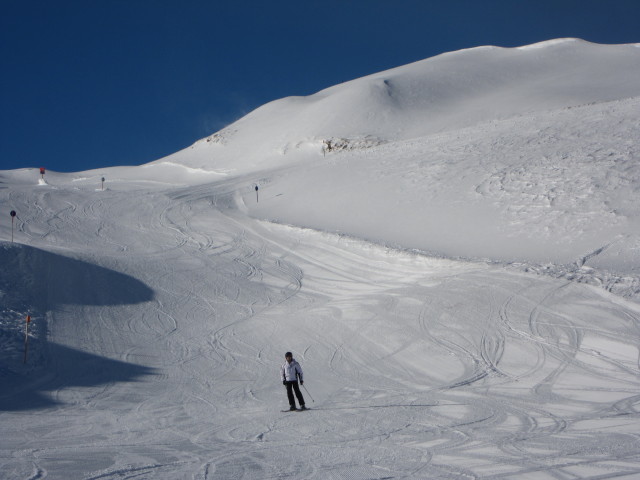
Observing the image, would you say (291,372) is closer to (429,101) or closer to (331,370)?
(331,370)

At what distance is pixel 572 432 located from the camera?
8.08 meters

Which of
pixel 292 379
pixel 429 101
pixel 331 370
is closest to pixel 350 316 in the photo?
pixel 331 370

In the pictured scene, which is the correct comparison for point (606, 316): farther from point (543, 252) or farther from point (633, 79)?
point (633, 79)

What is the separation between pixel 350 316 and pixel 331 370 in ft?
12.7

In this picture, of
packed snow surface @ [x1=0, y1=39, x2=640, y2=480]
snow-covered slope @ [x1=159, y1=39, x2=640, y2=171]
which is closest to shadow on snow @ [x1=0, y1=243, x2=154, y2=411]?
packed snow surface @ [x1=0, y1=39, x2=640, y2=480]

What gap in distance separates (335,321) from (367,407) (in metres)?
6.96

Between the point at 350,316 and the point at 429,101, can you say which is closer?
the point at 350,316

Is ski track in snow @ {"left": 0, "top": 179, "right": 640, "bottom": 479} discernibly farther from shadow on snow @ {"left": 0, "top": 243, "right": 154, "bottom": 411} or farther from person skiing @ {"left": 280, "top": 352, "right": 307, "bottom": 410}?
person skiing @ {"left": 280, "top": 352, "right": 307, "bottom": 410}

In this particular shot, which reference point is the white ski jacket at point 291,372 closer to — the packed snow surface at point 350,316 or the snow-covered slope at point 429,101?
the packed snow surface at point 350,316

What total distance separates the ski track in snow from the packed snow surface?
2.9 inches

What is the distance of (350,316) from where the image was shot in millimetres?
17938

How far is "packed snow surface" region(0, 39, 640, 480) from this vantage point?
7.93m

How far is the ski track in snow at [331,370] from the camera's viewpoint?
7352 mm

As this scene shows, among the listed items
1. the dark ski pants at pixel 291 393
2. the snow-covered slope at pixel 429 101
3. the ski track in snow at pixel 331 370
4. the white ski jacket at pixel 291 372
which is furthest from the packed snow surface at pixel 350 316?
the snow-covered slope at pixel 429 101
